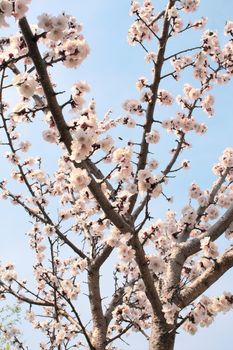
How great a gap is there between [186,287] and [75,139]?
331 cm

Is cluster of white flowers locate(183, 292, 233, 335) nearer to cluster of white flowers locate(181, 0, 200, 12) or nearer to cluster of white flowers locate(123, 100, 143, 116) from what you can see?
cluster of white flowers locate(123, 100, 143, 116)

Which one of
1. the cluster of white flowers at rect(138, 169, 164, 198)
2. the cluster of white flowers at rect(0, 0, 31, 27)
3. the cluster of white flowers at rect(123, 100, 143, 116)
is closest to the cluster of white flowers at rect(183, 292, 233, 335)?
the cluster of white flowers at rect(138, 169, 164, 198)

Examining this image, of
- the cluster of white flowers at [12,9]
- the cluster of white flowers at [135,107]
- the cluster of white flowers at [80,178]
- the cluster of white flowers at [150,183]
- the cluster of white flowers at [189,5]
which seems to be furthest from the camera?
the cluster of white flowers at [135,107]

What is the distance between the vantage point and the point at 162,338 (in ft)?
19.1

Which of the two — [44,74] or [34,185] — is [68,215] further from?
[44,74]

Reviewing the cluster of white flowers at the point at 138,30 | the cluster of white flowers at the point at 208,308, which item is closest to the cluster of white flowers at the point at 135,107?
the cluster of white flowers at the point at 138,30

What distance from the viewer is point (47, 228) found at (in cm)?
825

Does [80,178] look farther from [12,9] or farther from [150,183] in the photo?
[12,9]

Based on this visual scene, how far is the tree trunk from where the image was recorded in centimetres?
582

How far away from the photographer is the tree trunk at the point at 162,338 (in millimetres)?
5816

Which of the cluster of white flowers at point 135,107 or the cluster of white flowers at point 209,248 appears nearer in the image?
the cluster of white flowers at point 209,248

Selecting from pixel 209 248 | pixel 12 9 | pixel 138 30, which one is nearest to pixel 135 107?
pixel 138 30

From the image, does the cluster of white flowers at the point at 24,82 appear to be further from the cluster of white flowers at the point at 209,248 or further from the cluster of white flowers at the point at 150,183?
the cluster of white flowers at the point at 209,248

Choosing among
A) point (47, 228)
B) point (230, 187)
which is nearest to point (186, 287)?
point (47, 228)
